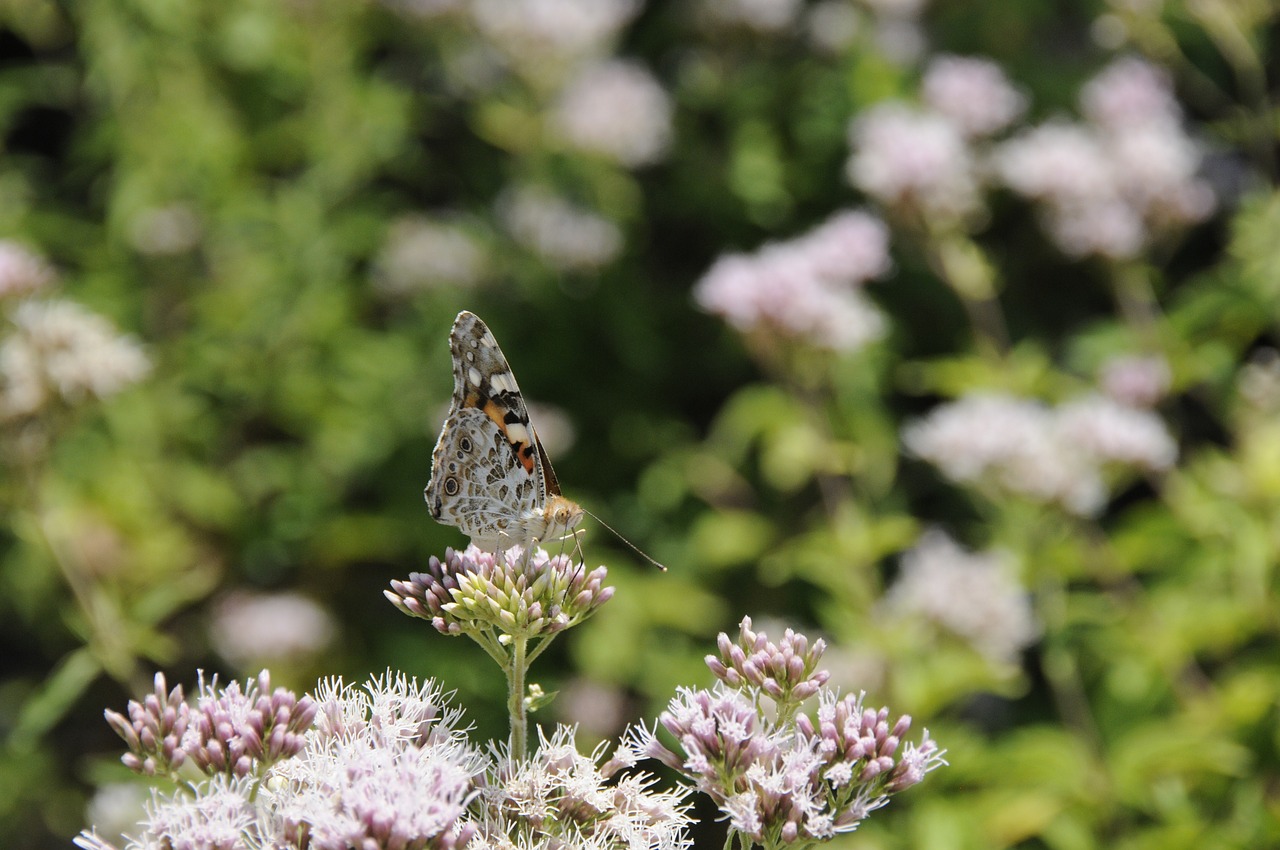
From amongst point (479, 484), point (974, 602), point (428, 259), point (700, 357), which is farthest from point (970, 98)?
point (479, 484)

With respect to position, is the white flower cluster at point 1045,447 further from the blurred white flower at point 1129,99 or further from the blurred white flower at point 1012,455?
the blurred white flower at point 1129,99

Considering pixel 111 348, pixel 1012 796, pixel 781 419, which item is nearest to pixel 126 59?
pixel 111 348

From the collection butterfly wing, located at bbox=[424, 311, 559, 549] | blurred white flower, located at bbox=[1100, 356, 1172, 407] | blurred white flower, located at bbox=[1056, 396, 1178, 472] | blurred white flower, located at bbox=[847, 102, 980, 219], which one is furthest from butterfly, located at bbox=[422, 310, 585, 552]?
blurred white flower, located at bbox=[1100, 356, 1172, 407]

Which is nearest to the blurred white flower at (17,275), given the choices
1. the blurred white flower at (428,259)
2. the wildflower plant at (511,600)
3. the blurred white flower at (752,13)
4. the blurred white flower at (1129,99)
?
the blurred white flower at (428,259)

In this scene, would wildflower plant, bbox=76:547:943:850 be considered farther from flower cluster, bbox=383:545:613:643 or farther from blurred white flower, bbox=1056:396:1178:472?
blurred white flower, bbox=1056:396:1178:472

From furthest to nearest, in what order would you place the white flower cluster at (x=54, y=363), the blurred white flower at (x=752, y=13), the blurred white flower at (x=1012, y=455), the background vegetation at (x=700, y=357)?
the blurred white flower at (x=752, y=13), the background vegetation at (x=700, y=357), the blurred white flower at (x=1012, y=455), the white flower cluster at (x=54, y=363)

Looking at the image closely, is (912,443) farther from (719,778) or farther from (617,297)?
(719,778)
